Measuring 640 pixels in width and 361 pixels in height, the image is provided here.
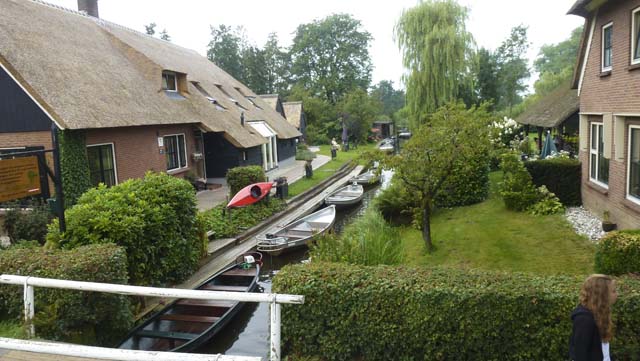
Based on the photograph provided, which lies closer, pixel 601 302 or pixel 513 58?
pixel 601 302

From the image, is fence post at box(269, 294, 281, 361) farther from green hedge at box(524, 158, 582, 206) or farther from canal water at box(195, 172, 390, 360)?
green hedge at box(524, 158, 582, 206)

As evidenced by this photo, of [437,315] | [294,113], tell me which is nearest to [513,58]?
[294,113]

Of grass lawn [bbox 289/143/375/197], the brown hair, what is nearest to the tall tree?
grass lawn [bbox 289/143/375/197]

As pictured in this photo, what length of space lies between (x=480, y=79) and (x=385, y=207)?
83.1ft

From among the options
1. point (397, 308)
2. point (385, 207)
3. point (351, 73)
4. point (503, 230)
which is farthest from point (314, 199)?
point (351, 73)

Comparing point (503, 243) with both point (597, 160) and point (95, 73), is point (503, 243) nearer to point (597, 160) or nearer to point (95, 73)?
point (597, 160)

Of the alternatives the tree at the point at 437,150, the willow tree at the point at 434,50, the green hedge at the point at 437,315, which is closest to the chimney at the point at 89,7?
the willow tree at the point at 434,50

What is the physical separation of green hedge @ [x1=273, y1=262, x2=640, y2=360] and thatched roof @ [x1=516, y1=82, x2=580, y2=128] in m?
16.4

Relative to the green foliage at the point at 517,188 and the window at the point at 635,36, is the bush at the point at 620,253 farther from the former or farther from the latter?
the green foliage at the point at 517,188

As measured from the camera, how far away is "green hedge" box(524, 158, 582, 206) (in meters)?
14.7

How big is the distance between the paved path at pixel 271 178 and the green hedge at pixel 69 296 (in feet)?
33.8

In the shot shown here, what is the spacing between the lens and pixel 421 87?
30094 mm

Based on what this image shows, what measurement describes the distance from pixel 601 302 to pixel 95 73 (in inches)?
741

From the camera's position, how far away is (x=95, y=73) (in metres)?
18.1
